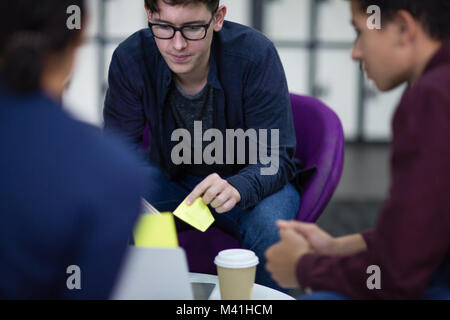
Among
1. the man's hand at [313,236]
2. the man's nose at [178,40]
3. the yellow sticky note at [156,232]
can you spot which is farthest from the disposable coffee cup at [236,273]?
the man's nose at [178,40]

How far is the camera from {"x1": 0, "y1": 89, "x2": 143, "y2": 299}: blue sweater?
613 mm

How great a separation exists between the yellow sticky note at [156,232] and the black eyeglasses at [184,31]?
78 centimetres

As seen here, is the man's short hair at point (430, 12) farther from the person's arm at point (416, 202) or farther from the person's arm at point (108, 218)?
the person's arm at point (108, 218)

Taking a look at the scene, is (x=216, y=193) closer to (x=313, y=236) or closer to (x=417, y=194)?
(x=313, y=236)

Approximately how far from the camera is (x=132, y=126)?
6.11 ft

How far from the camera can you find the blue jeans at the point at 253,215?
1.62 meters

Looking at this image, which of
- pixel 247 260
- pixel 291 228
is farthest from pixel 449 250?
pixel 247 260

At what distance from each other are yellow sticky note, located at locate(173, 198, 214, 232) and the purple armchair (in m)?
0.33

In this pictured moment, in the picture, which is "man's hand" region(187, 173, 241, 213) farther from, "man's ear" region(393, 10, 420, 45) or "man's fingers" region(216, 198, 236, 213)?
"man's ear" region(393, 10, 420, 45)

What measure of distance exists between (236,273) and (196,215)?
0.86 feet

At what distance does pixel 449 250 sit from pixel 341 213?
9.64ft

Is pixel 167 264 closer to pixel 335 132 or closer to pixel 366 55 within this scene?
pixel 366 55

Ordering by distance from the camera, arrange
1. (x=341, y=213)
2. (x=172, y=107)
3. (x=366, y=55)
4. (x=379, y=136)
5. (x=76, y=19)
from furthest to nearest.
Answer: (x=379, y=136)
(x=341, y=213)
(x=172, y=107)
(x=366, y=55)
(x=76, y=19)
